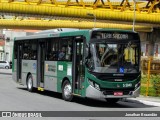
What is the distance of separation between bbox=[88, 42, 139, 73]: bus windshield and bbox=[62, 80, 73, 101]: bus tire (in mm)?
1935

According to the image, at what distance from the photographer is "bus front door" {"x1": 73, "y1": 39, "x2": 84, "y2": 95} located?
1736 cm

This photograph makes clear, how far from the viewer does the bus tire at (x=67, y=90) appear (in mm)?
18203

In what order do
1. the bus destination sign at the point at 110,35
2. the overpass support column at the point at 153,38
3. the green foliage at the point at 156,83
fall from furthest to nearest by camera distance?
the overpass support column at the point at 153,38
the green foliage at the point at 156,83
the bus destination sign at the point at 110,35

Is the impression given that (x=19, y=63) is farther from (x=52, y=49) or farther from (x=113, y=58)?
(x=113, y=58)

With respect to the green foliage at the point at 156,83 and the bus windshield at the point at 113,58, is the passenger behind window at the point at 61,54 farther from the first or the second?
the green foliage at the point at 156,83

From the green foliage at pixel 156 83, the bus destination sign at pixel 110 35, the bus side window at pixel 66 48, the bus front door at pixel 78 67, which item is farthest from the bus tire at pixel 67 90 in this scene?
the green foliage at pixel 156 83

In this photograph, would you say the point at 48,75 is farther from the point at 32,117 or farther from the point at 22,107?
the point at 32,117

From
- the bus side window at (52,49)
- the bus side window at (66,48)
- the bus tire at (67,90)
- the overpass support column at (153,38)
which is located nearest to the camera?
the bus tire at (67,90)

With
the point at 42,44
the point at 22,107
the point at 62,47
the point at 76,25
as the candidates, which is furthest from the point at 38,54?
the point at 76,25

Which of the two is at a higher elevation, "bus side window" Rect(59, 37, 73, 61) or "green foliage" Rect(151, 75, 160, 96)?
"bus side window" Rect(59, 37, 73, 61)

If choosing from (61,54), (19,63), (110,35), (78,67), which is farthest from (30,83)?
(110,35)

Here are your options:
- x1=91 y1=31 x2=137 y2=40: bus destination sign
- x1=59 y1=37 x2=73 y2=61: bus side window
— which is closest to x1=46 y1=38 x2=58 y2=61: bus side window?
x1=59 y1=37 x2=73 y2=61: bus side window

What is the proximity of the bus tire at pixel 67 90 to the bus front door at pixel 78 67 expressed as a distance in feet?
1.59

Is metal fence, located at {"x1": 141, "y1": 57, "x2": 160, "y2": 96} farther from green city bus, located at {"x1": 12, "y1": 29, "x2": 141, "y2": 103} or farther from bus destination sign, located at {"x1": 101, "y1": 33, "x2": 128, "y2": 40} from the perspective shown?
bus destination sign, located at {"x1": 101, "y1": 33, "x2": 128, "y2": 40}
